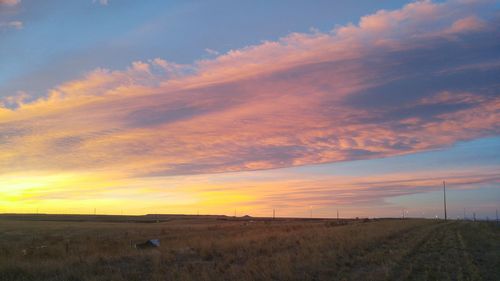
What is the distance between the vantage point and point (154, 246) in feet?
99.4

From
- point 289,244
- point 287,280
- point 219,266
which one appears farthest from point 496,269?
point 289,244

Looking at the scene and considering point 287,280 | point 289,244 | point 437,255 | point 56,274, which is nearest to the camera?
point 287,280

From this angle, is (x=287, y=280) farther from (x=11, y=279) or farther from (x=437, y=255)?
(x=437, y=255)

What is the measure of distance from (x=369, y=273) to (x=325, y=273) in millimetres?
1497

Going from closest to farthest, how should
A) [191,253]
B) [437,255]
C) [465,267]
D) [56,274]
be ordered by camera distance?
1. [56,274]
2. [465,267]
3. [437,255]
4. [191,253]

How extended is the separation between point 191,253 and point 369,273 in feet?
39.5

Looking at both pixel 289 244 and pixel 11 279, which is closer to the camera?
pixel 11 279

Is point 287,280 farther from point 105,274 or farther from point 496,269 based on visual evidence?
point 496,269

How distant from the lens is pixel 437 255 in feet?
74.7

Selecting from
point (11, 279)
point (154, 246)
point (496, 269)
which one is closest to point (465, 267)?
point (496, 269)

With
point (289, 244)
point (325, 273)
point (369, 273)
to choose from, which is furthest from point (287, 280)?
point (289, 244)

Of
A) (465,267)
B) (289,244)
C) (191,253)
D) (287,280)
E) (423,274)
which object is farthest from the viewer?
(289,244)

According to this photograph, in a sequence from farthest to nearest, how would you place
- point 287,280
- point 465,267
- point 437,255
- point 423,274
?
point 437,255, point 465,267, point 423,274, point 287,280

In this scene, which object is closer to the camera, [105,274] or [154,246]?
[105,274]
